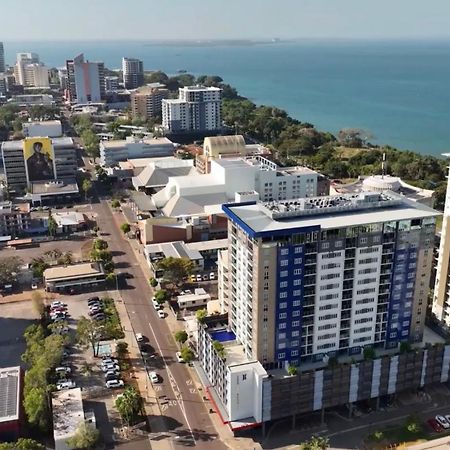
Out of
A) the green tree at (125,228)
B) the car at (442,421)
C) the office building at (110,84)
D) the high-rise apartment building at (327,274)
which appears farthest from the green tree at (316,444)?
the office building at (110,84)

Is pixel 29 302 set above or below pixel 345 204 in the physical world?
below

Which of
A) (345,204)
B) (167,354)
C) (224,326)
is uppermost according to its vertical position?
(345,204)

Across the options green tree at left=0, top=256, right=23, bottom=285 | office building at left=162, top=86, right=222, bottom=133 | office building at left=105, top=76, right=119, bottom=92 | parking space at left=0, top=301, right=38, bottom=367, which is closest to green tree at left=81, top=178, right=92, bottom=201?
green tree at left=0, top=256, right=23, bottom=285

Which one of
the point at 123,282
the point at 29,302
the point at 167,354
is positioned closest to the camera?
the point at 167,354

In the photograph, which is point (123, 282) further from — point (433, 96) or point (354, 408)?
point (433, 96)

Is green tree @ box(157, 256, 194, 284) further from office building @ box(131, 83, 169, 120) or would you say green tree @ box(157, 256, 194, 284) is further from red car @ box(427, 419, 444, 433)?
office building @ box(131, 83, 169, 120)

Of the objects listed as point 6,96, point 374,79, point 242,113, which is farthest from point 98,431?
point 374,79

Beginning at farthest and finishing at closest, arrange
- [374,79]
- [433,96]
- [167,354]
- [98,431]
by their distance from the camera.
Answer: [374,79] → [433,96] → [167,354] → [98,431]
